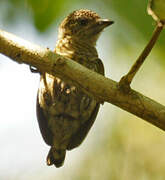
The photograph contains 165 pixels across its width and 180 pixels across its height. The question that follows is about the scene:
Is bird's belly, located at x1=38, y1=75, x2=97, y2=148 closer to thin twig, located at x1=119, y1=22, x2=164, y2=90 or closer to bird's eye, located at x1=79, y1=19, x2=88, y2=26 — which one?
bird's eye, located at x1=79, y1=19, x2=88, y2=26

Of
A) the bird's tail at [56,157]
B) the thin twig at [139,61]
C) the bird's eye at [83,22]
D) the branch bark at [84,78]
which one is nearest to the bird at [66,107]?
the bird's tail at [56,157]

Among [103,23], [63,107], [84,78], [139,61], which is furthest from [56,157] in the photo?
[139,61]

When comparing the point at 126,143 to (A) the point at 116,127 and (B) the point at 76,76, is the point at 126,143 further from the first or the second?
(B) the point at 76,76

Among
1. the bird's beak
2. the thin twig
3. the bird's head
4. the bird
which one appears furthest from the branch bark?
the bird's head

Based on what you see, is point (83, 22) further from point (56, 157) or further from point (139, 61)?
point (139, 61)

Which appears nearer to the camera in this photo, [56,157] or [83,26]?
[56,157]

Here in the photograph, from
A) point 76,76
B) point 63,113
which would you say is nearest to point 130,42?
point 76,76
